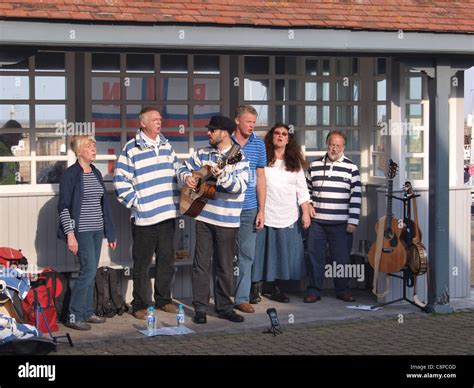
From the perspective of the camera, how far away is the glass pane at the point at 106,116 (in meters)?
11.0

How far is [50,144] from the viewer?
10.9 meters

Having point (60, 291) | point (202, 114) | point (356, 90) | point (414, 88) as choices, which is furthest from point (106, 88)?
point (414, 88)

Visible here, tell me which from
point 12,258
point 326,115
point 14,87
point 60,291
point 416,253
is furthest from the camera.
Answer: point 326,115

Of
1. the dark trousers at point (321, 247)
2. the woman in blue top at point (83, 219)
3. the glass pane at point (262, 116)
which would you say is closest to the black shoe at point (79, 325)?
the woman in blue top at point (83, 219)

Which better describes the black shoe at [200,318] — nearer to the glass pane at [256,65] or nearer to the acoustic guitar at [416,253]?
the acoustic guitar at [416,253]

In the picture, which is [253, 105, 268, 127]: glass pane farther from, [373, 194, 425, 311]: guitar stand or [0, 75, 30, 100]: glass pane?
[0, 75, 30, 100]: glass pane

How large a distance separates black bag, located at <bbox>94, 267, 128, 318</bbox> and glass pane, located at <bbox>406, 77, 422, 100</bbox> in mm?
3611

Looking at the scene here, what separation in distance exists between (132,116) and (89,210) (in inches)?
67.6

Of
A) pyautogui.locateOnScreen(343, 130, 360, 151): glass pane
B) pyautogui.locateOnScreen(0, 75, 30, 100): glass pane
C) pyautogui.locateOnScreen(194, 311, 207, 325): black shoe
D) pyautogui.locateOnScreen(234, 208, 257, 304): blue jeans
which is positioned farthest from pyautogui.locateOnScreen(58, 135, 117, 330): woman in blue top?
pyautogui.locateOnScreen(343, 130, 360, 151): glass pane

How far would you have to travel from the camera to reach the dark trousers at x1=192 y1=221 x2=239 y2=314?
33.1 ft

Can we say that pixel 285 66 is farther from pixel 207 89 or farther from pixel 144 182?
pixel 144 182

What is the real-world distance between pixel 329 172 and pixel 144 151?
2.16m

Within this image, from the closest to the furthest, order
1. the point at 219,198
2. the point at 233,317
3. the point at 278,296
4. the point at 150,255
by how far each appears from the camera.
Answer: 1. the point at 219,198
2. the point at 233,317
3. the point at 150,255
4. the point at 278,296

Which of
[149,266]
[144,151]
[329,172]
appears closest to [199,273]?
[149,266]
